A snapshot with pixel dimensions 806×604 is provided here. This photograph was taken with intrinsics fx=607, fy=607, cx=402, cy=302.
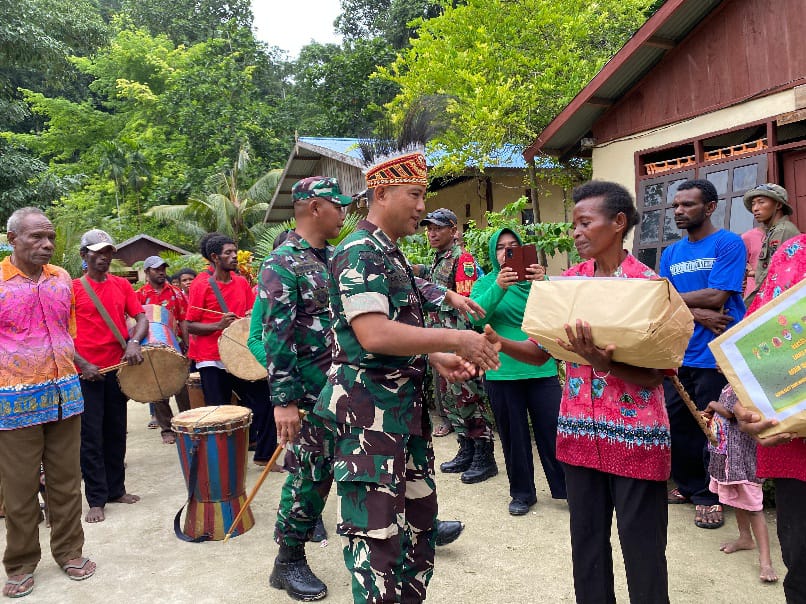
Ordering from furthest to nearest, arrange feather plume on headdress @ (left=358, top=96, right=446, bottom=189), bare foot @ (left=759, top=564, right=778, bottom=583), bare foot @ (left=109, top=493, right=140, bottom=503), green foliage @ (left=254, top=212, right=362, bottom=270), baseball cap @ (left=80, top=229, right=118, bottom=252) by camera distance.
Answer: green foliage @ (left=254, top=212, right=362, bottom=270), bare foot @ (left=109, top=493, right=140, bottom=503), baseball cap @ (left=80, top=229, right=118, bottom=252), bare foot @ (left=759, top=564, right=778, bottom=583), feather plume on headdress @ (left=358, top=96, right=446, bottom=189)

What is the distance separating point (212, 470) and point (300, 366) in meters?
1.42

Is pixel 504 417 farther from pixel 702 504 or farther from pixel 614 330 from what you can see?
pixel 614 330

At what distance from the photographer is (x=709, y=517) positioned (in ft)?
13.6

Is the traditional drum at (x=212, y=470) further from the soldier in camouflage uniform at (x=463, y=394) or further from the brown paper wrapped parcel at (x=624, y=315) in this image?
the brown paper wrapped parcel at (x=624, y=315)

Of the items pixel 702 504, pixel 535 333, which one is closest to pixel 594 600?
pixel 535 333

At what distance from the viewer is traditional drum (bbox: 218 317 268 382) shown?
540cm

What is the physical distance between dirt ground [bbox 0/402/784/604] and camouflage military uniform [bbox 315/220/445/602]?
1176mm

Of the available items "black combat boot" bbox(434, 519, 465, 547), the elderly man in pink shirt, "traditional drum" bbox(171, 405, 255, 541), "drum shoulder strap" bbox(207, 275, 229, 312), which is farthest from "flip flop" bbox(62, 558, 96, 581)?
"drum shoulder strap" bbox(207, 275, 229, 312)

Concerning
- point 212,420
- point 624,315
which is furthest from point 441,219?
point 624,315

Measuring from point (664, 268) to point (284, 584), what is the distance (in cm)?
334

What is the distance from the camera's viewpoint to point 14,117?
66.4ft

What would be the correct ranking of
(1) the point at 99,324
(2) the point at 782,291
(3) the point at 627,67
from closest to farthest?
(2) the point at 782,291
(1) the point at 99,324
(3) the point at 627,67

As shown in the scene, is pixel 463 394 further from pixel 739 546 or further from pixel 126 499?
pixel 126 499

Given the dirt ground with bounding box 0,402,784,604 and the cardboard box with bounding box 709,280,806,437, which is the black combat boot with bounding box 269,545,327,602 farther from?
the cardboard box with bounding box 709,280,806,437
